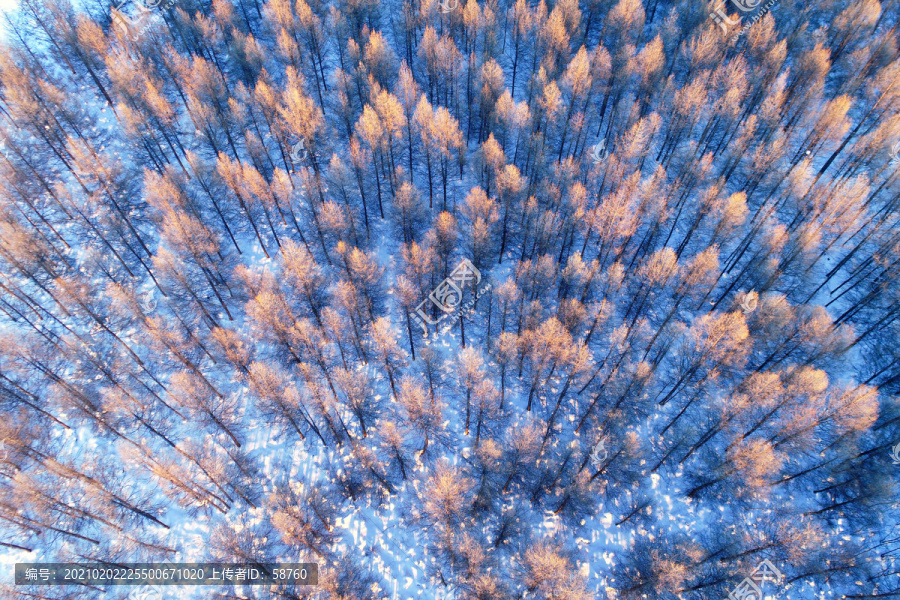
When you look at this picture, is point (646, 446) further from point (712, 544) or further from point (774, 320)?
point (774, 320)

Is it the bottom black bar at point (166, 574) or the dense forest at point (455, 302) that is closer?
the bottom black bar at point (166, 574)

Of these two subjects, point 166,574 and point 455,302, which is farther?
point 455,302

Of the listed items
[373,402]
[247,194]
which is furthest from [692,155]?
[247,194]

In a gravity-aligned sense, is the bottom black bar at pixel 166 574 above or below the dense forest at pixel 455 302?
below

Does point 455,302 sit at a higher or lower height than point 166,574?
higher

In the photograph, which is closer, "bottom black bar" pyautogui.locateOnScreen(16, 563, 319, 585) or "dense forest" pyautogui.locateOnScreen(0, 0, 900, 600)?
"bottom black bar" pyautogui.locateOnScreen(16, 563, 319, 585)

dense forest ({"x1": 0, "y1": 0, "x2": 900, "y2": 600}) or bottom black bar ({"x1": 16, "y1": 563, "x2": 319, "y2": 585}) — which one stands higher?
dense forest ({"x1": 0, "y1": 0, "x2": 900, "y2": 600})

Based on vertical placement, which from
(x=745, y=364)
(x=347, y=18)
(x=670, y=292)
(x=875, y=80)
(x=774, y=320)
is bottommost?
(x=745, y=364)

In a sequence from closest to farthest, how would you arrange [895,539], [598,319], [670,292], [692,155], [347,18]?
[895,539]
[598,319]
[670,292]
[692,155]
[347,18]
